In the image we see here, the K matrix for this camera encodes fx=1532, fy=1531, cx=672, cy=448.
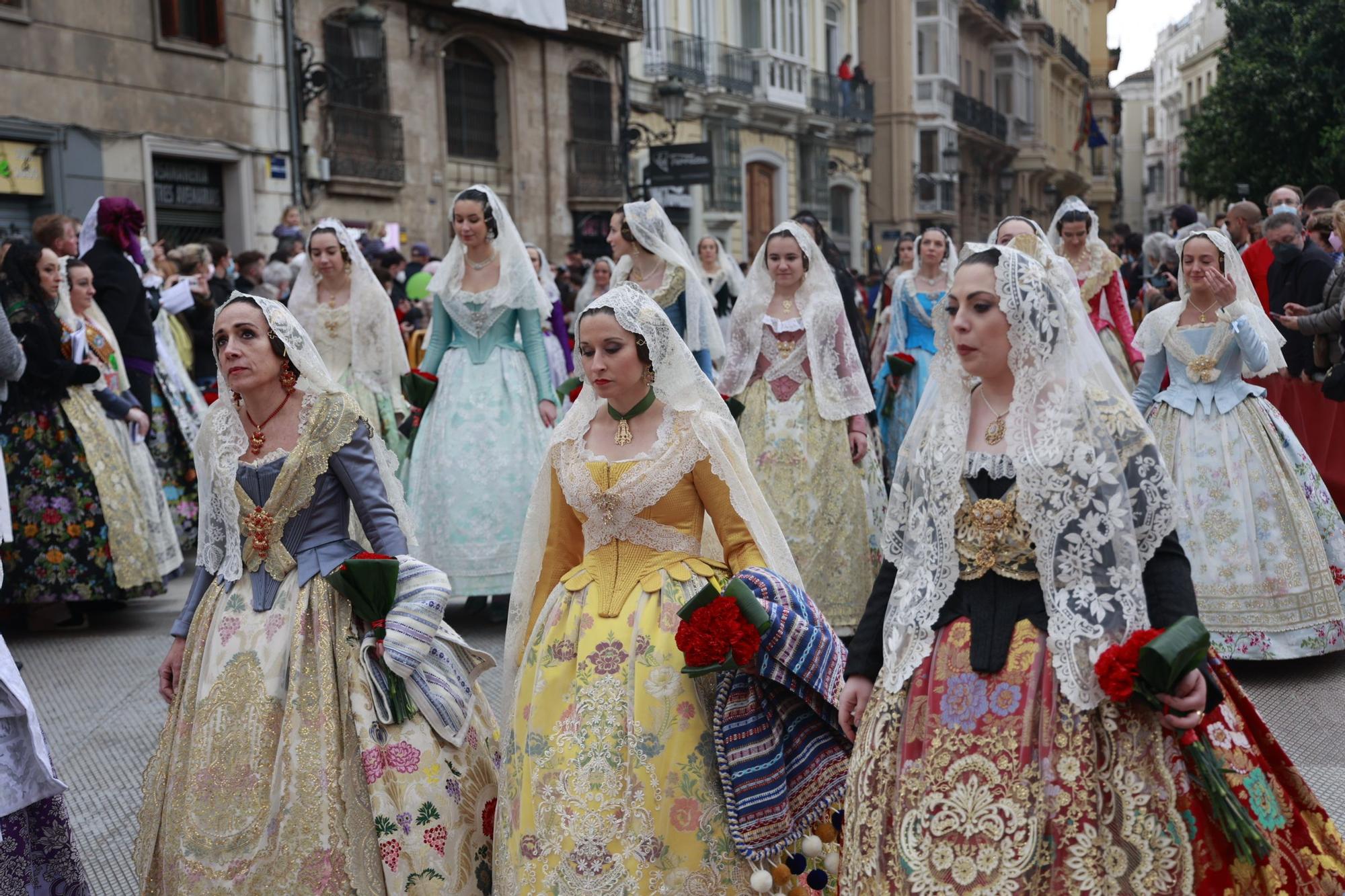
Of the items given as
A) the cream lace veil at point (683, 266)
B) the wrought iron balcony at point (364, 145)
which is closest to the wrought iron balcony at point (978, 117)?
the wrought iron balcony at point (364, 145)

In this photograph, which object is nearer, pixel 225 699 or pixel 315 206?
pixel 225 699

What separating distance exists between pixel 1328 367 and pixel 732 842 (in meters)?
6.68

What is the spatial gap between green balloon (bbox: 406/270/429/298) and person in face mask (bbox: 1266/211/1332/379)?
6869 mm

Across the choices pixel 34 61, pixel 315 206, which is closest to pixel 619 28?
pixel 315 206

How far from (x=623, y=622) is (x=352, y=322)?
13.1 feet

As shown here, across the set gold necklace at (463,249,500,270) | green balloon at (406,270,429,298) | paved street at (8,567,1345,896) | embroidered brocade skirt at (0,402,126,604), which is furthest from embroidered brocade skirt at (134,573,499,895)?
green balloon at (406,270,429,298)

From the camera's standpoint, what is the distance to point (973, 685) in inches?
123

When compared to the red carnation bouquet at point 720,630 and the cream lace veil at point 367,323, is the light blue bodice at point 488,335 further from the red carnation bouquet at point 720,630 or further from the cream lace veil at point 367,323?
the red carnation bouquet at point 720,630

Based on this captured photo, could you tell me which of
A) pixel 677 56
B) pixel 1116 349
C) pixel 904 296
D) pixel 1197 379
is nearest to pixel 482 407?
pixel 904 296

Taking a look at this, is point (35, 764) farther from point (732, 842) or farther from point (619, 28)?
point (619, 28)

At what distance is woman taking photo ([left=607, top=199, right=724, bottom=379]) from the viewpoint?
7.95 m

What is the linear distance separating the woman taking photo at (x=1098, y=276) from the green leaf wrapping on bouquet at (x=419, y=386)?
3857mm

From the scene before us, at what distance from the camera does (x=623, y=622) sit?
3863 millimetres

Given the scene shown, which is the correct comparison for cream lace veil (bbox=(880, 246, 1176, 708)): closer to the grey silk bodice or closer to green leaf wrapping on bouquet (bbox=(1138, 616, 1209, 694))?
green leaf wrapping on bouquet (bbox=(1138, 616, 1209, 694))
